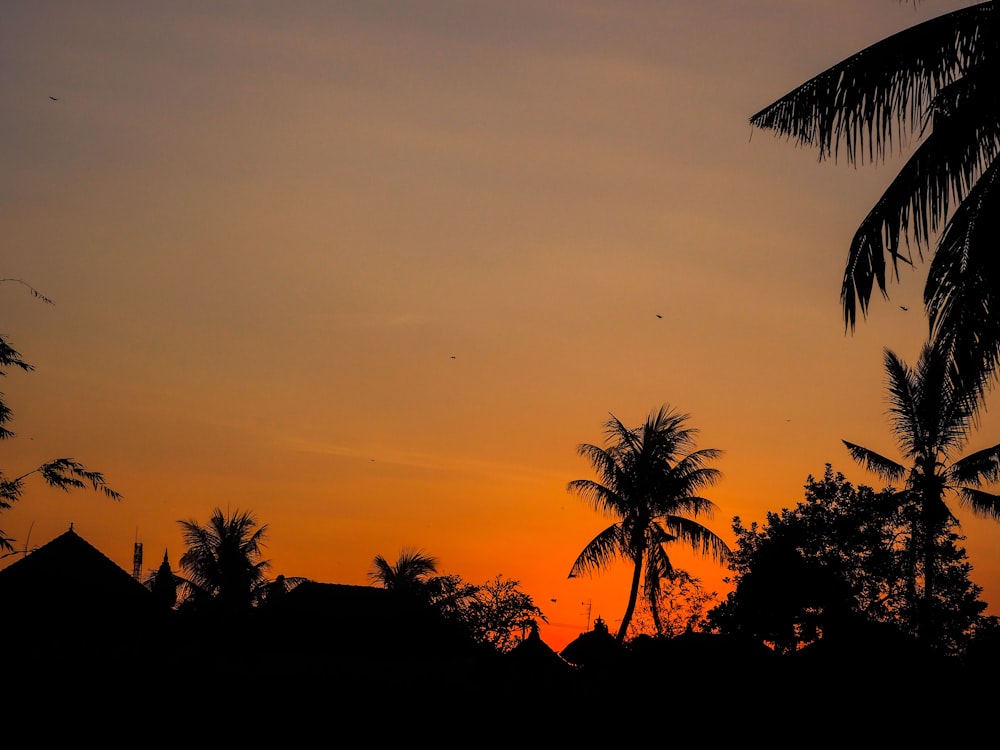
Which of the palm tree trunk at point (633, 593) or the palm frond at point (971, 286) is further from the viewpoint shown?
the palm tree trunk at point (633, 593)

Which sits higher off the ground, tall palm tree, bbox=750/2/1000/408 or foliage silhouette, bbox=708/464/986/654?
foliage silhouette, bbox=708/464/986/654

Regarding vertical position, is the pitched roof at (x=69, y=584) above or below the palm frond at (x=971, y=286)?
above

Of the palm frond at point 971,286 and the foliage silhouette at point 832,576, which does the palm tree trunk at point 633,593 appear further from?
the palm frond at point 971,286

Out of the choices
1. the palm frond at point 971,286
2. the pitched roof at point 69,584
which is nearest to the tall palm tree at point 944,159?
the palm frond at point 971,286

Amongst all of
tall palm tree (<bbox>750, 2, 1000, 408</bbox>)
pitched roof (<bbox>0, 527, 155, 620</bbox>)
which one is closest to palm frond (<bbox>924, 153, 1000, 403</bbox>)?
tall palm tree (<bbox>750, 2, 1000, 408</bbox>)

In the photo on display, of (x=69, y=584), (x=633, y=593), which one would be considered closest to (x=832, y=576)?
(x=633, y=593)

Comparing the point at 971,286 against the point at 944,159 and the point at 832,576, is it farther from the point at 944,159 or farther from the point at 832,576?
the point at 832,576

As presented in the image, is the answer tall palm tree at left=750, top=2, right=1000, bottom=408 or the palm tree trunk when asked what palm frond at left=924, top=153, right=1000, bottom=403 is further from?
the palm tree trunk

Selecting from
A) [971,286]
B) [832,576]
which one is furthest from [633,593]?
[971,286]

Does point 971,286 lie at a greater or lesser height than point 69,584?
lesser

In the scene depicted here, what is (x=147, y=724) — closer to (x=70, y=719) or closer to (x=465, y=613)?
(x=70, y=719)

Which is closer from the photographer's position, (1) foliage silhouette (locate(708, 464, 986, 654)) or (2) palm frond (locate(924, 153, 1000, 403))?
(2) palm frond (locate(924, 153, 1000, 403))

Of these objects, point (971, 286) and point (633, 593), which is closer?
point (971, 286)

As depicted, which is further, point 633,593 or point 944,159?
point 633,593
